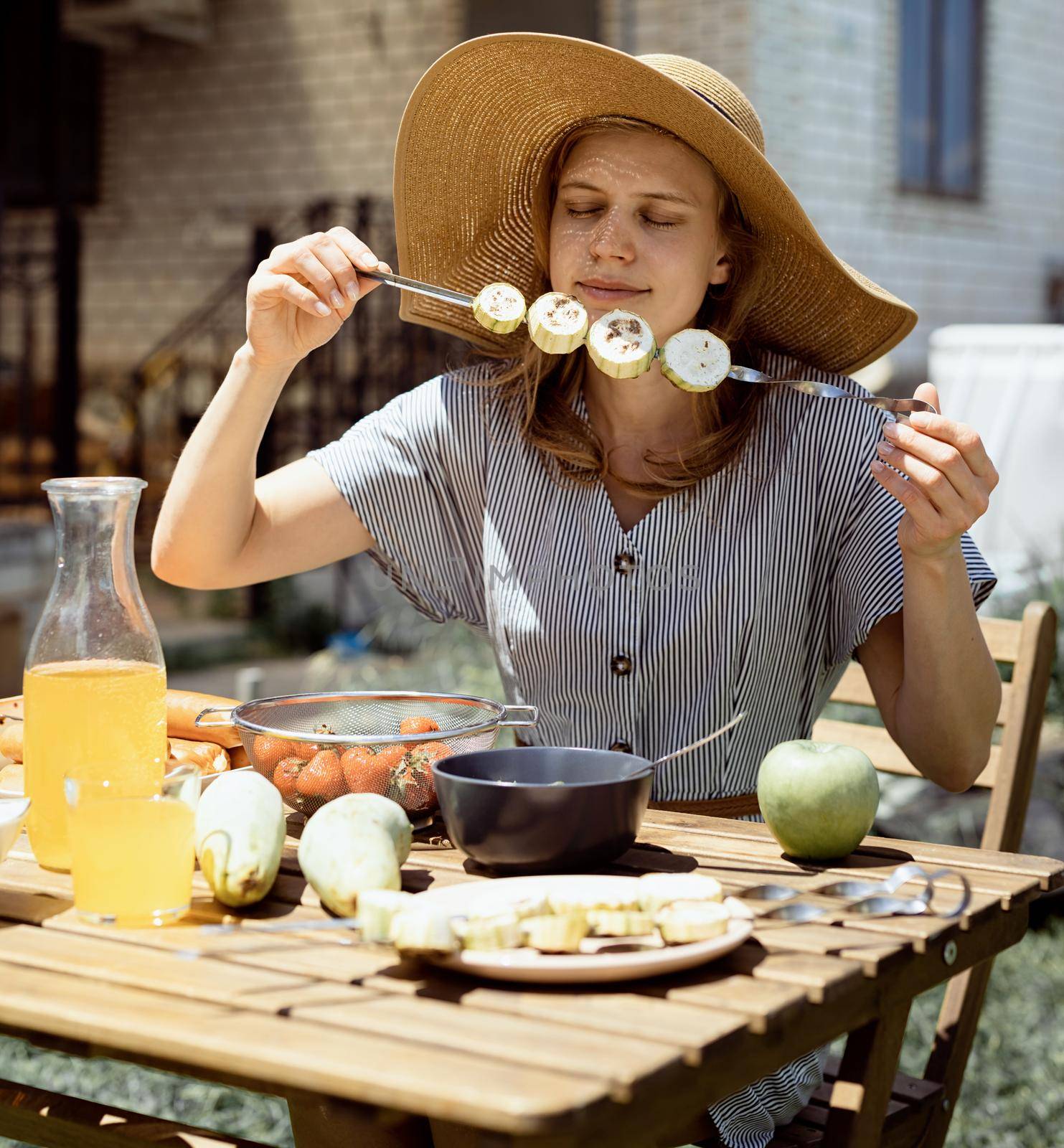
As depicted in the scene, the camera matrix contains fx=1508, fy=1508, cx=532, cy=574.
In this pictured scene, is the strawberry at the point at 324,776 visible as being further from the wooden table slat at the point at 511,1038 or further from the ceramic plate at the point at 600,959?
the wooden table slat at the point at 511,1038

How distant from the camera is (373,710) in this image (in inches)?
76.4

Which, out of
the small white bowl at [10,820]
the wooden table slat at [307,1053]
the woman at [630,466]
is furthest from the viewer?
the woman at [630,466]

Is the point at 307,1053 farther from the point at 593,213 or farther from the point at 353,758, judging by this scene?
the point at 593,213

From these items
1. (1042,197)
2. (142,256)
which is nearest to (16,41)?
(142,256)


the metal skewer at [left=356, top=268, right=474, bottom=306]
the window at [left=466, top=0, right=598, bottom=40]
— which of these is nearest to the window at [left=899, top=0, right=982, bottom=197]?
the window at [left=466, top=0, right=598, bottom=40]

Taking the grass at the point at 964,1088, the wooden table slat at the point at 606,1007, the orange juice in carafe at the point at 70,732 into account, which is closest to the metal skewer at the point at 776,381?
the orange juice in carafe at the point at 70,732

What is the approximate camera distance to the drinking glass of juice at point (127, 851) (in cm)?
135

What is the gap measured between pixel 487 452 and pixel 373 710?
672 millimetres

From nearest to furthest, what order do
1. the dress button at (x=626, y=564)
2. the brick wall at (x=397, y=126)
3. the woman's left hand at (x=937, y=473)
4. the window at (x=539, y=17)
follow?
the woman's left hand at (x=937, y=473), the dress button at (x=626, y=564), the brick wall at (x=397, y=126), the window at (x=539, y=17)

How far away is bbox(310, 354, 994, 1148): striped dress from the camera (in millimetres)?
2283

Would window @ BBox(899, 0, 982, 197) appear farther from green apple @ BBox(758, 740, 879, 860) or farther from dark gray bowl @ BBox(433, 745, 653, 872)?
dark gray bowl @ BBox(433, 745, 653, 872)

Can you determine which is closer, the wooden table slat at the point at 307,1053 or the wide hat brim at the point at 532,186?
the wooden table slat at the point at 307,1053

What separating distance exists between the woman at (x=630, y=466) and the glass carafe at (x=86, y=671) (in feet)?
1.86

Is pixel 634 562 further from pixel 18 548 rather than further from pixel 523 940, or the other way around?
pixel 18 548
